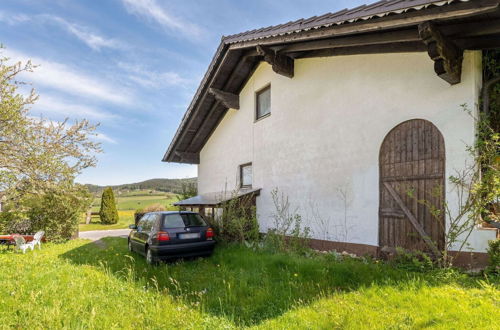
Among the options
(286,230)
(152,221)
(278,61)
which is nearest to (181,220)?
(152,221)

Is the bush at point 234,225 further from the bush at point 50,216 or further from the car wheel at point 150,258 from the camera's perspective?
the bush at point 50,216

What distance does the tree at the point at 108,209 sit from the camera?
28.5m

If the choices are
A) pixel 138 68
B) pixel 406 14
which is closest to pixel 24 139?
pixel 138 68

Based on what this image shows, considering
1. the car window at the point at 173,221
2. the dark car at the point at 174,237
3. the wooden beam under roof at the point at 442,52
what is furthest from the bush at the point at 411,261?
the car window at the point at 173,221

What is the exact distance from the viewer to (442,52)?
15.7ft

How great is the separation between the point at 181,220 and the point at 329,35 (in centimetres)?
603

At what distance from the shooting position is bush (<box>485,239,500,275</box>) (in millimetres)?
4472

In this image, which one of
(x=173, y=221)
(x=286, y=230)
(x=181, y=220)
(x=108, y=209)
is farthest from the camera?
(x=108, y=209)

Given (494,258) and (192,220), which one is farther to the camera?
(192,220)

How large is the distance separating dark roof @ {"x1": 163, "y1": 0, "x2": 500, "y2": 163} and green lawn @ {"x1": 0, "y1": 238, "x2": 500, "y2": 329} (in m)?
4.08

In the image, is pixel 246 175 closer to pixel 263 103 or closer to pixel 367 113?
pixel 263 103

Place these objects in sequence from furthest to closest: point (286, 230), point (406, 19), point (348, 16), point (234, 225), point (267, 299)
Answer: point (234, 225), point (286, 230), point (348, 16), point (406, 19), point (267, 299)

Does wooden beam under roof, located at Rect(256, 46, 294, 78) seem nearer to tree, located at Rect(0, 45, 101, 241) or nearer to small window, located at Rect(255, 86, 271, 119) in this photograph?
small window, located at Rect(255, 86, 271, 119)

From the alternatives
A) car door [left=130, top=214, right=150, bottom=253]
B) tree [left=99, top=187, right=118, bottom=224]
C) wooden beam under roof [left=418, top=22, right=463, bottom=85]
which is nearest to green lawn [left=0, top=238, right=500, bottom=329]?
car door [left=130, top=214, right=150, bottom=253]
